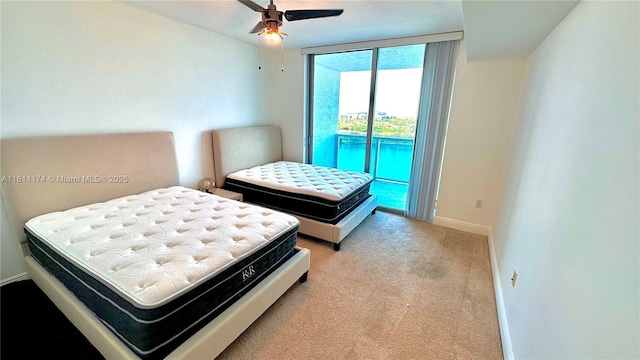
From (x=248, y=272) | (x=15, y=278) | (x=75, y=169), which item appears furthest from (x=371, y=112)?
(x=15, y=278)

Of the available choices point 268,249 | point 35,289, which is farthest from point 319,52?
point 35,289

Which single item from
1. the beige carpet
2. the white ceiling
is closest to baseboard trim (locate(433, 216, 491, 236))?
the beige carpet

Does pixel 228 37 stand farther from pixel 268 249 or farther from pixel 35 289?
pixel 35 289

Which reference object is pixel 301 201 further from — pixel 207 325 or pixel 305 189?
pixel 207 325

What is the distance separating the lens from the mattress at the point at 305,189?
280 centimetres

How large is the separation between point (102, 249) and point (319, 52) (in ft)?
11.5

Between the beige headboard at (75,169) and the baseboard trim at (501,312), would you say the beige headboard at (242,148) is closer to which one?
the beige headboard at (75,169)

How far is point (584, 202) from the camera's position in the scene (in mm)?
1062

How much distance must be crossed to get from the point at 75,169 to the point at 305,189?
6.69 feet

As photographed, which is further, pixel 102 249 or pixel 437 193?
pixel 437 193

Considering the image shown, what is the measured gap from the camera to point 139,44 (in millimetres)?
2576

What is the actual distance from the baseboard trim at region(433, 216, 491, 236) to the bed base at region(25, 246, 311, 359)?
2295 mm

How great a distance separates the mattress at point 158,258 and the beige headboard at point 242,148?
119cm

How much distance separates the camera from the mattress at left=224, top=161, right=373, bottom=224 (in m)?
2.80
